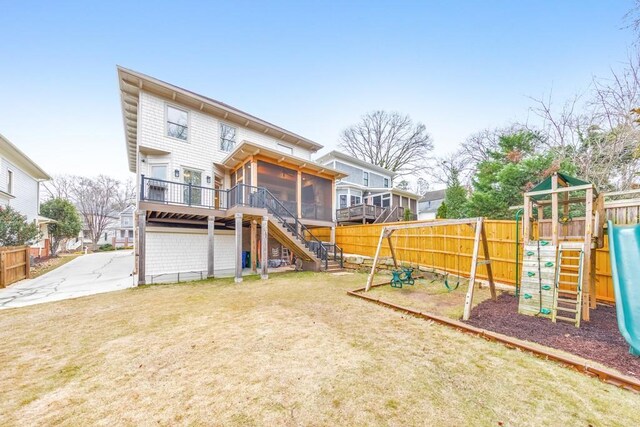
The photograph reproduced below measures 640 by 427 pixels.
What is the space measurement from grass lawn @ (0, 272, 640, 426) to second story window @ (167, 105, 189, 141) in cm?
878

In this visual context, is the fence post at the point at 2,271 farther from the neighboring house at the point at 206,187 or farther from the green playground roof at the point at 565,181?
the green playground roof at the point at 565,181

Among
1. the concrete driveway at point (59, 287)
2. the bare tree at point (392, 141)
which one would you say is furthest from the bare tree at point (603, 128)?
the bare tree at point (392, 141)

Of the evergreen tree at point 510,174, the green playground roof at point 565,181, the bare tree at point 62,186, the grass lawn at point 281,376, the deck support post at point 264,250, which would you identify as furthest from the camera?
the bare tree at point 62,186

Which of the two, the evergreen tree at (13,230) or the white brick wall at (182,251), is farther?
the white brick wall at (182,251)

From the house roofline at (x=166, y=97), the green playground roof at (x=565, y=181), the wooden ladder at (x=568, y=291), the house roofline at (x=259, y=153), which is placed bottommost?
the wooden ladder at (x=568, y=291)

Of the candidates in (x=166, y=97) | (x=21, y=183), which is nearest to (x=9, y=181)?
(x=21, y=183)

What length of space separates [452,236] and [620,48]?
7397 mm

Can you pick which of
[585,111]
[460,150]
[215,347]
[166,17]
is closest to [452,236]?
[585,111]

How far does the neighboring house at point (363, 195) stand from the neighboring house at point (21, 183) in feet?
62.1

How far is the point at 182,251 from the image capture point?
11539mm

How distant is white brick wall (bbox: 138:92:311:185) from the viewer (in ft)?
35.5

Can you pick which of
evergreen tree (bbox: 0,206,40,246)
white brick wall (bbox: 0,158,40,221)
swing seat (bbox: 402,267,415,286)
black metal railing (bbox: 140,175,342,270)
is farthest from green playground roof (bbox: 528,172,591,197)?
white brick wall (bbox: 0,158,40,221)

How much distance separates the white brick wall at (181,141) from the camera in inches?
426

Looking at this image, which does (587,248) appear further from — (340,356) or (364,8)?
(364,8)
